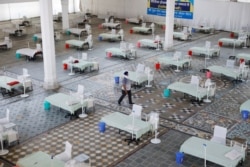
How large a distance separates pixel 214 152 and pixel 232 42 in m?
16.5

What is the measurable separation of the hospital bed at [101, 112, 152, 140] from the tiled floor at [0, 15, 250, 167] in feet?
1.46

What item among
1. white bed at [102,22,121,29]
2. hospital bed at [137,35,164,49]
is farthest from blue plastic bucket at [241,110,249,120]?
white bed at [102,22,121,29]

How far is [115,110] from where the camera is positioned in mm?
15195

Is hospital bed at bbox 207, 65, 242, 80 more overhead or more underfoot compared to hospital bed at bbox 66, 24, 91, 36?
more underfoot

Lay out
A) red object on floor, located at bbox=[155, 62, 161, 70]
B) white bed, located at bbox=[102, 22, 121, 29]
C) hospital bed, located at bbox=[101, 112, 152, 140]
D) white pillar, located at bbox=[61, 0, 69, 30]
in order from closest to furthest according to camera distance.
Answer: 1. hospital bed, located at bbox=[101, 112, 152, 140]
2. red object on floor, located at bbox=[155, 62, 161, 70]
3. white pillar, located at bbox=[61, 0, 69, 30]
4. white bed, located at bbox=[102, 22, 121, 29]

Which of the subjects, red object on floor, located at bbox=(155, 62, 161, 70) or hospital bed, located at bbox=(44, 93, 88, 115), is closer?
hospital bed, located at bbox=(44, 93, 88, 115)

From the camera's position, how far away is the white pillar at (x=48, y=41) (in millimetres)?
16875

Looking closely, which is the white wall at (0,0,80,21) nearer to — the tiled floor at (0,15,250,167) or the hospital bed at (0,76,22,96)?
the tiled floor at (0,15,250,167)

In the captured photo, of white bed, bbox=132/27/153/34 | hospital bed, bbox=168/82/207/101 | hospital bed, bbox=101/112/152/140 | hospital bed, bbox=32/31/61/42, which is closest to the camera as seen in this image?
hospital bed, bbox=101/112/152/140

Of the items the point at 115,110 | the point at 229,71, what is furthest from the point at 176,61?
the point at 115,110

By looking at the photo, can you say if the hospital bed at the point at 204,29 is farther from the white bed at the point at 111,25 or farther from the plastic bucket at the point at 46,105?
the plastic bucket at the point at 46,105

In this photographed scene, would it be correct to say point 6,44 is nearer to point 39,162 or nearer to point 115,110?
point 115,110

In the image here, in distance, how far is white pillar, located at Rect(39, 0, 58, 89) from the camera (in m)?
16.9

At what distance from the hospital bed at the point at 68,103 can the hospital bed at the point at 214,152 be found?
489cm
